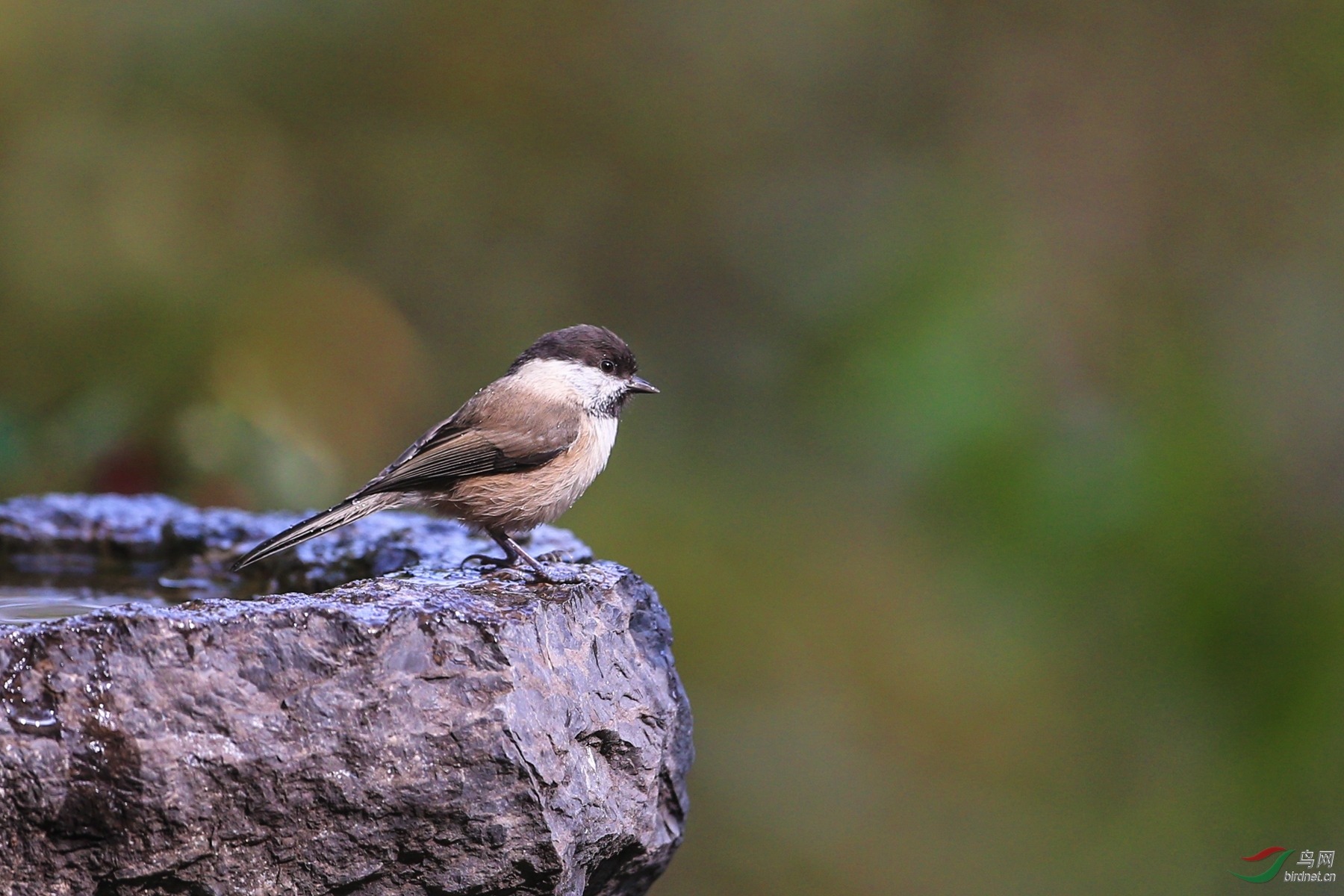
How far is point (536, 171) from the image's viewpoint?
19.8 feet

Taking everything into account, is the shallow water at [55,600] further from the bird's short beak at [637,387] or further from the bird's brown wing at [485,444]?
the bird's short beak at [637,387]

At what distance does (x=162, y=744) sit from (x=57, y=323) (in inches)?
141

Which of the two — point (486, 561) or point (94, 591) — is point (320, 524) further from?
point (94, 591)

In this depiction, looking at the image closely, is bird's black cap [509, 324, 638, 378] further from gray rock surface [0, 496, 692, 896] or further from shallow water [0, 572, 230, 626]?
gray rock surface [0, 496, 692, 896]

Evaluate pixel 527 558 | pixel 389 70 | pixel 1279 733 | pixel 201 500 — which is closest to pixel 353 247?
pixel 389 70

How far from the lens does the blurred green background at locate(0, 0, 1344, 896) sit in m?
4.81

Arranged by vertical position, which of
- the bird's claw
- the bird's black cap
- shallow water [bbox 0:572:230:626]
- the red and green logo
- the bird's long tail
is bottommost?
the red and green logo

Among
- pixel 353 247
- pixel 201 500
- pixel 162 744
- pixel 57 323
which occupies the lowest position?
pixel 162 744

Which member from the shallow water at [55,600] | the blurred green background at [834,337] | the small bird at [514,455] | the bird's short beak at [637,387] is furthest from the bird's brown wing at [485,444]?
the blurred green background at [834,337]

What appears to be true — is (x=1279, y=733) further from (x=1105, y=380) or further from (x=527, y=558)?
(x=527, y=558)

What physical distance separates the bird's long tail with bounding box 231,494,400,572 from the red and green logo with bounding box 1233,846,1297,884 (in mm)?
3701

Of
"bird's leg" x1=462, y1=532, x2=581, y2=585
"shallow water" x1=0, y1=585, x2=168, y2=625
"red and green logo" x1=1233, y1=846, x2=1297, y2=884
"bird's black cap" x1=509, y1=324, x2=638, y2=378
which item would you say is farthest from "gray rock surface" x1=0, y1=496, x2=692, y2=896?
"red and green logo" x1=1233, y1=846, x2=1297, y2=884

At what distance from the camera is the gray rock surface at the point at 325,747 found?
1.69 meters

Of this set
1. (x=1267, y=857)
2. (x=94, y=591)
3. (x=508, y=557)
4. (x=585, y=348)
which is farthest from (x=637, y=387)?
(x=1267, y=857)
